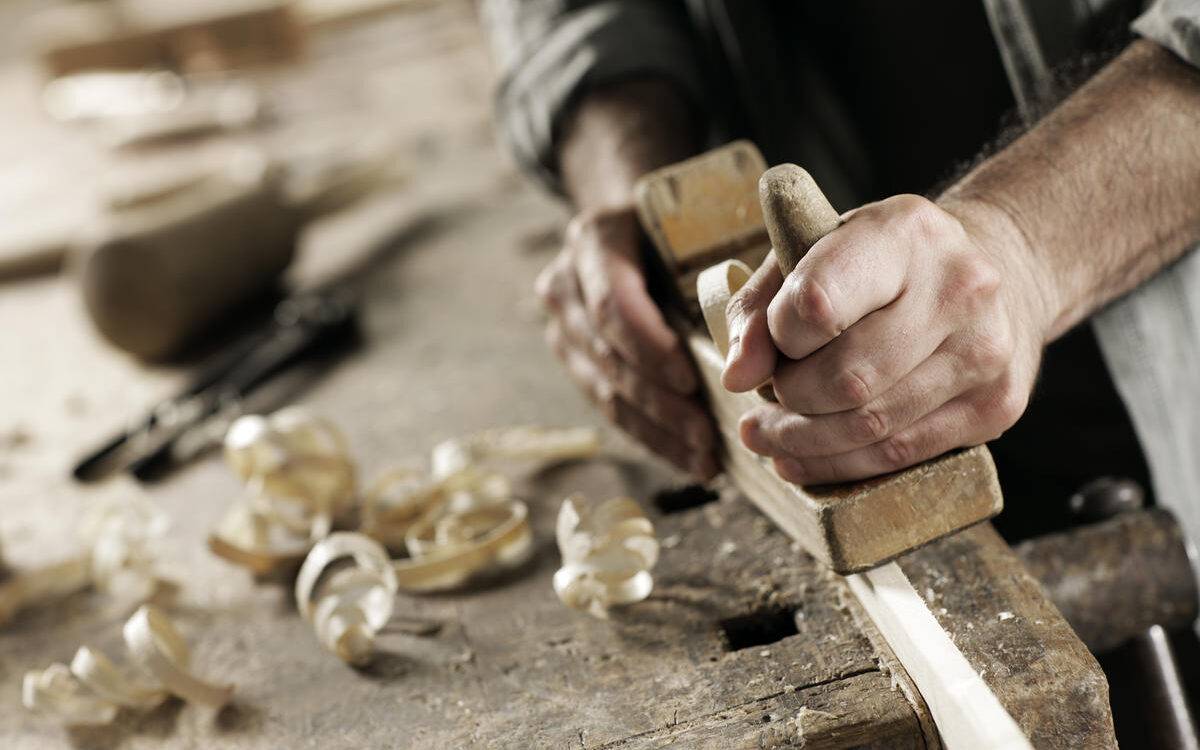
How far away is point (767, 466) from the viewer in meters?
0.79

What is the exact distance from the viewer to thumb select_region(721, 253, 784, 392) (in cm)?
68

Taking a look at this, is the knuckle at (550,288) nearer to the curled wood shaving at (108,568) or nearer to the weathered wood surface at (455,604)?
the weathered wood surface at (455,604)

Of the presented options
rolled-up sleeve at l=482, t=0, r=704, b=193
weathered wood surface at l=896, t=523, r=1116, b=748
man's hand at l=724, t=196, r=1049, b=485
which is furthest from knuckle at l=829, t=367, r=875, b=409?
rolled-up sleeve at l=482, t=0, r=704, b=193

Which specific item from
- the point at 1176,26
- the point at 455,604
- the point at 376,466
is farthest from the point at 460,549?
the point at 1176,26

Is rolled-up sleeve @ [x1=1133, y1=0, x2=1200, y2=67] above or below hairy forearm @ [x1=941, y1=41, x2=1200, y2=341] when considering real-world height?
above

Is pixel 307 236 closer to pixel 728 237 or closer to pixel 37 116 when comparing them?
pixel 728 237

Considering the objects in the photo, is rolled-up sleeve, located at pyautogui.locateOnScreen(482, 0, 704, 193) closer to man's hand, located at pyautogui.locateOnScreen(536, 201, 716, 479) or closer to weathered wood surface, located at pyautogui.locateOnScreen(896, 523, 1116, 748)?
man's hand, located at pyautogui.locateOnScreen(536, 201, 716, 479)

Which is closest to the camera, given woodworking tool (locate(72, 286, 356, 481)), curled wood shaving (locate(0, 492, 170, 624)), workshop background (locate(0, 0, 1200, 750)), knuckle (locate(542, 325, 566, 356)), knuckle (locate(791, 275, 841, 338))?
knuckle (locate(791, 275, 841, 338))

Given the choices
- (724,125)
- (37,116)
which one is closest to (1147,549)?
(724,125)

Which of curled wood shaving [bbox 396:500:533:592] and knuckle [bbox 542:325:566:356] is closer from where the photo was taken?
curled wood shaving [bbox 396:500:533:592]

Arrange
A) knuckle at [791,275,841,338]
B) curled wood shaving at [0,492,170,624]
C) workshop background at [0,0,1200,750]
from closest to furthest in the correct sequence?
1. knuckle at [791,275,841,338]
2. workshop background at [0,0,1200,750]
3. curled wood shaving at [0,492,170,624]

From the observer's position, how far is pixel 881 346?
0.67 metres

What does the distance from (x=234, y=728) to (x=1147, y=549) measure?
2.35ft

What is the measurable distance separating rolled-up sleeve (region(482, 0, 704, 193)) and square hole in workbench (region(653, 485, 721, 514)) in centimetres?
60
